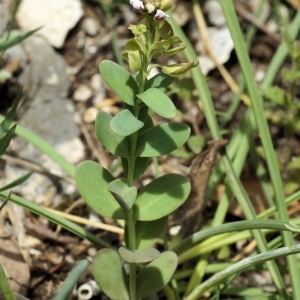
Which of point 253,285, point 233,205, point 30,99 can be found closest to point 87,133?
point 30,99

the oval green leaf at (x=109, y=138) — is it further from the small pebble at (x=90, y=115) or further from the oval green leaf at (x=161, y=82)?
the small pebble at (x=90, y=115)

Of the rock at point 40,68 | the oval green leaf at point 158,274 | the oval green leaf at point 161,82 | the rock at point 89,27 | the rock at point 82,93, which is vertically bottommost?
the oval green leaf at point 158,274

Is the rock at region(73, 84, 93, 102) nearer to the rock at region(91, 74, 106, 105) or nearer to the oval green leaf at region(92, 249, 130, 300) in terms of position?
the rock at region(91, 74, 106, 105)

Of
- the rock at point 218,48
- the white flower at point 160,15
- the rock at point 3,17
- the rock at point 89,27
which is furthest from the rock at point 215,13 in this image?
the white flower at point 160,15

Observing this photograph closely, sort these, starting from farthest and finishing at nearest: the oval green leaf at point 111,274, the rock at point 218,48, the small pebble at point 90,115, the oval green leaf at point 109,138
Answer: the rock at point 218,48
the small pebble at point 90,115
the oval green leaf at point 111,274
the oval green leaf at point 109,138

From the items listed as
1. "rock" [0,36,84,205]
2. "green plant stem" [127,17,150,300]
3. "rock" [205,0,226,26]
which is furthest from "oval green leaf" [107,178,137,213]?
"rock" [205,0,226,26]

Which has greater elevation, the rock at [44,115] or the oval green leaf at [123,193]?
the oval green leaf at [123,193]
